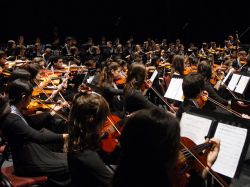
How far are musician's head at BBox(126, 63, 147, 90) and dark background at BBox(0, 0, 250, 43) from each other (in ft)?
30.8

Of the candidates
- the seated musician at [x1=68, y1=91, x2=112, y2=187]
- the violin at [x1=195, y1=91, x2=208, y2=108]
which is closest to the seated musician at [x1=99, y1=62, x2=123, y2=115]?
the violin at [x1=195, y1=91, x2=208, y2=108]

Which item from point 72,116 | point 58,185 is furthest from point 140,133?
point 58,185

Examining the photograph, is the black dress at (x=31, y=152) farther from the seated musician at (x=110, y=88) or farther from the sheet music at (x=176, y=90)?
the sheet music at (x=176, y=90)

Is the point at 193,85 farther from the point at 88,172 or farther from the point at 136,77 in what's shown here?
the point at 88,172

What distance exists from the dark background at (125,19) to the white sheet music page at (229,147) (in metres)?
11.2

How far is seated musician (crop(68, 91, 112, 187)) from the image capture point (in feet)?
6.02

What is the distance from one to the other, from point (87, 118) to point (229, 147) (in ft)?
2.92

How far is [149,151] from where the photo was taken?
123cm

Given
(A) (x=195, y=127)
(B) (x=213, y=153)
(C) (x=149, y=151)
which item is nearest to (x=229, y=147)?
(B) (x=213, y=153)

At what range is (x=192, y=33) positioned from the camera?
1712 cm

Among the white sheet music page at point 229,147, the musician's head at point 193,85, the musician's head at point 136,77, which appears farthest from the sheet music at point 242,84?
the white sheet music page at point 229,147

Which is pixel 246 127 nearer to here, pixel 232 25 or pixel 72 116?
pixel 72 116

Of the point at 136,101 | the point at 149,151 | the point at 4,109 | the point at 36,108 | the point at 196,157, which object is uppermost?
the point at 149,151

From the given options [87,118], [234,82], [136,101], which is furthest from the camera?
[234,82]
